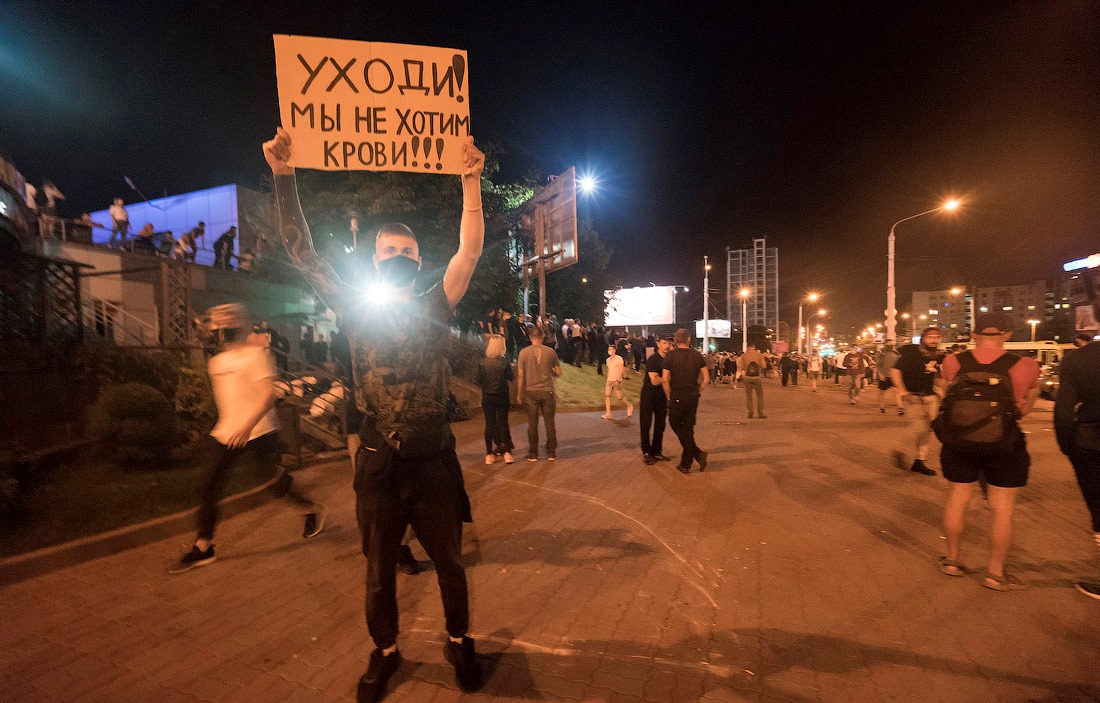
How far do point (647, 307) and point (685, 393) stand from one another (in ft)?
169

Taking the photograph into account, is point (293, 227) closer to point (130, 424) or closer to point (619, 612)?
point (619, 612)

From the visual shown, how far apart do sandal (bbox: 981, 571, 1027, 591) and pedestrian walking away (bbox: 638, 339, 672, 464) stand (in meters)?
4.08

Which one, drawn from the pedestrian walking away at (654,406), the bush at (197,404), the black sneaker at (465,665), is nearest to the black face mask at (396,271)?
the black sneaker at (465,665)

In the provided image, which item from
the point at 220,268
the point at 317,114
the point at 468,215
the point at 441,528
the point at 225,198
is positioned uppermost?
the point at 225,198

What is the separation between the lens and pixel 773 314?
95.8 metres

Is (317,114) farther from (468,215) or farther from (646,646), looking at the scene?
(646,646)

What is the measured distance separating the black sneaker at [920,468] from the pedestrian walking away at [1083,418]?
3.10 metres

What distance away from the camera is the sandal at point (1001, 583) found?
3680 mm

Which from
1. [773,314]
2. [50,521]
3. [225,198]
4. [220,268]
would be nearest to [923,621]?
[50,521]

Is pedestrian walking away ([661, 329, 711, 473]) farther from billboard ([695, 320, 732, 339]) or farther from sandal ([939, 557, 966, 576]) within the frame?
billboard ([695, 320, 732, 339])

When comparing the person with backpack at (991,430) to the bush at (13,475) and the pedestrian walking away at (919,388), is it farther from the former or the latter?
the bush at (13,475)

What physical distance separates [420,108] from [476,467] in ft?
16.9

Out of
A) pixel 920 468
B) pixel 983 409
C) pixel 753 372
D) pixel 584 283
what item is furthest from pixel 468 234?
pixel 584 283

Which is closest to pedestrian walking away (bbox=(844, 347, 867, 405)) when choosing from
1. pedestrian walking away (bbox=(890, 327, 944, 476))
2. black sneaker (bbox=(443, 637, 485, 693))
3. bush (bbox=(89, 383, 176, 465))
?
pedestrian walking away (bbox=(890, 327, 944, 476))
